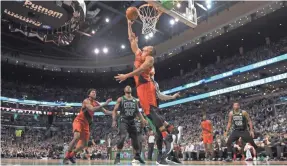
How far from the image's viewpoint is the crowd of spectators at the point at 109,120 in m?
21.4

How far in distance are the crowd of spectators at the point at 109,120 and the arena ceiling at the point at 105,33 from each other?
5833 mm

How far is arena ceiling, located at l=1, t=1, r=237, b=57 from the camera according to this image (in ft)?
86.0

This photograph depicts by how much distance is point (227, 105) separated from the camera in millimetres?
29688

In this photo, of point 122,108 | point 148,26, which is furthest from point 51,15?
point 122,108

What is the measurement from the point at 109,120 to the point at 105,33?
1485 cm

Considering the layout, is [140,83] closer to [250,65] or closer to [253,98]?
[250,65]

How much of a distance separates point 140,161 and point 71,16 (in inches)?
456

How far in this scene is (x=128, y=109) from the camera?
6.79m

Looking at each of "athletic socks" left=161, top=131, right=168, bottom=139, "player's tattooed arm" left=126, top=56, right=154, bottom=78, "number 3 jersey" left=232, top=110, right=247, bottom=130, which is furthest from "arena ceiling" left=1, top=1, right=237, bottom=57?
"athletic socks" left=161, top=131, right=168, bottom=139

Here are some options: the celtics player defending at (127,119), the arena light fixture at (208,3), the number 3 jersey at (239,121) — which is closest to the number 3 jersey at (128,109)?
the celtics player defending at (127,119)

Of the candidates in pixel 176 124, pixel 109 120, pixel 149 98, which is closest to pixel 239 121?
pixel 149 98

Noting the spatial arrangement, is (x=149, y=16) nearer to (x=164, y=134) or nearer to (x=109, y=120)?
(x=164, y=134)

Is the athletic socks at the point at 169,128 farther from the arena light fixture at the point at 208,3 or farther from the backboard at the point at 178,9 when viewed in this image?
the arena light fixture at the point at 208,3

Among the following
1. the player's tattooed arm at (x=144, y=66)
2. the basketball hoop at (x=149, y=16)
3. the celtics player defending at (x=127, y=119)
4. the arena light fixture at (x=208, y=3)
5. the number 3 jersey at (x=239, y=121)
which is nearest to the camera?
the player's tattooed arm at (x=144, y=66)
